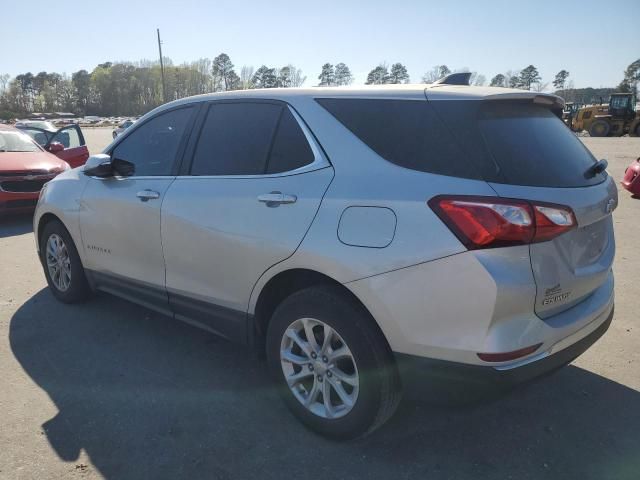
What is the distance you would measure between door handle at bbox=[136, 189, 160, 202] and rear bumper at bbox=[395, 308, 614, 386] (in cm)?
199

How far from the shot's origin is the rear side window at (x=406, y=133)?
2.22 meters

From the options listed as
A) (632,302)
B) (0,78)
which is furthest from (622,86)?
(0,78)

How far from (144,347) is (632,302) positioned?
13.5 ft

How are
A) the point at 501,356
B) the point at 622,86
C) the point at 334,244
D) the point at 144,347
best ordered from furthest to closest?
the point at 622,86 < the point at 144,347 < the point at 334,244 < the point at 501,356

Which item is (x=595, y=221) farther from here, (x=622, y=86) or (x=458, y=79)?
(x=622, y=86)

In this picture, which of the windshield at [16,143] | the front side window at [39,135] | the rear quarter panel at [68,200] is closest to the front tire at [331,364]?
the rear quarter panel at [68,200]

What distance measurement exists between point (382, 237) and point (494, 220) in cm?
48

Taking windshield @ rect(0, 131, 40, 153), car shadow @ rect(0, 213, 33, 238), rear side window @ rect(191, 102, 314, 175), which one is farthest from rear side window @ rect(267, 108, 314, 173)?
windshield @ rect(0, 131, 40, 153)

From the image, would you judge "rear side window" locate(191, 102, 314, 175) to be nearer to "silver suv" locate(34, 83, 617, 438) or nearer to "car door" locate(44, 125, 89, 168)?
"silver suv" locate(34, 83, 617, 438)

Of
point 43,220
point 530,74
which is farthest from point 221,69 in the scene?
point 43,220

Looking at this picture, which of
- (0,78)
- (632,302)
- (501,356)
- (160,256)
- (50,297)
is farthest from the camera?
(0,78)

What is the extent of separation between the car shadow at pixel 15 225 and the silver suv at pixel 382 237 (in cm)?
552

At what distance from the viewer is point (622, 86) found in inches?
3039

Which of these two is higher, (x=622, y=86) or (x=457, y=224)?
(x=622, y=86)
